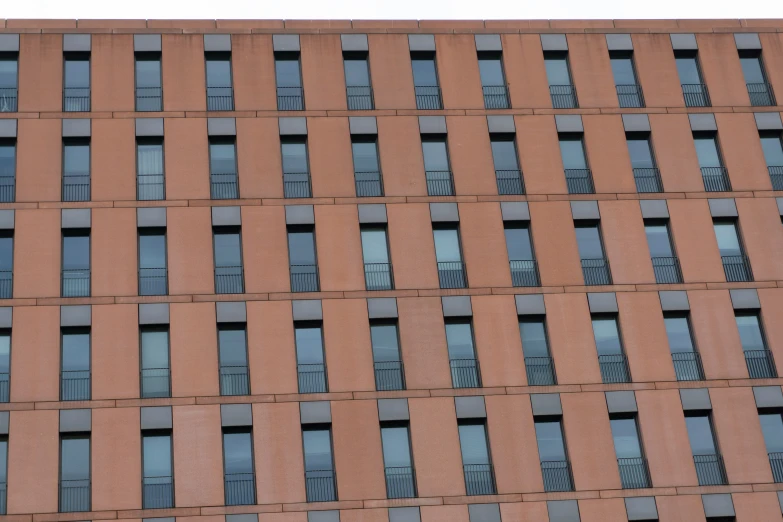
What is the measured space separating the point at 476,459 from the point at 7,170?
730 inches

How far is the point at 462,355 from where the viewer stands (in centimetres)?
4700

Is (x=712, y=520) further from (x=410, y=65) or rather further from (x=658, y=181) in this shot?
(x=410, y=65)

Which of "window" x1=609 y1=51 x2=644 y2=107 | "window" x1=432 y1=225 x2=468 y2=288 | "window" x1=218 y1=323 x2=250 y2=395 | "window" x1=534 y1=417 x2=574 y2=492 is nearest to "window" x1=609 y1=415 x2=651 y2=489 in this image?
"window" x1=534 y1=417 x2=574 y2=492

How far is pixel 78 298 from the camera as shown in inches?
1822

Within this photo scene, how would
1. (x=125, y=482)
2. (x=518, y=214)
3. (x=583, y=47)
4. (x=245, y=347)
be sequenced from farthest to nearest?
(x=583, y=47), (x=518, y=214), (x=245, y=347), (x=125, y=482)

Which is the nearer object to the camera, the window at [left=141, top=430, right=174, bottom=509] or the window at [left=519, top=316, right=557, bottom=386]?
the window at [left=141, top=430, right=174, bottom=509]

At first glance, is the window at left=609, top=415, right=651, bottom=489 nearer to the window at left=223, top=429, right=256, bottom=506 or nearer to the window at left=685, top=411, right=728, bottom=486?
the window at left=685, top=411, right=728, bottom=486

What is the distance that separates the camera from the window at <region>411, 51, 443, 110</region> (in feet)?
169

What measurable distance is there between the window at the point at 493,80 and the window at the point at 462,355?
8.85 meters

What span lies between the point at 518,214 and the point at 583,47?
7819mm

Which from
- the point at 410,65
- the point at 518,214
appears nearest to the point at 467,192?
the point at 518,214

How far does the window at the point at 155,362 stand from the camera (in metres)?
45.2

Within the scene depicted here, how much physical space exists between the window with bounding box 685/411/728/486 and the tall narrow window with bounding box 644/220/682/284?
4.94 m

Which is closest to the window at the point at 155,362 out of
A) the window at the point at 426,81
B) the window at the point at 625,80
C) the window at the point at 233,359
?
the window at the point at 233,359
